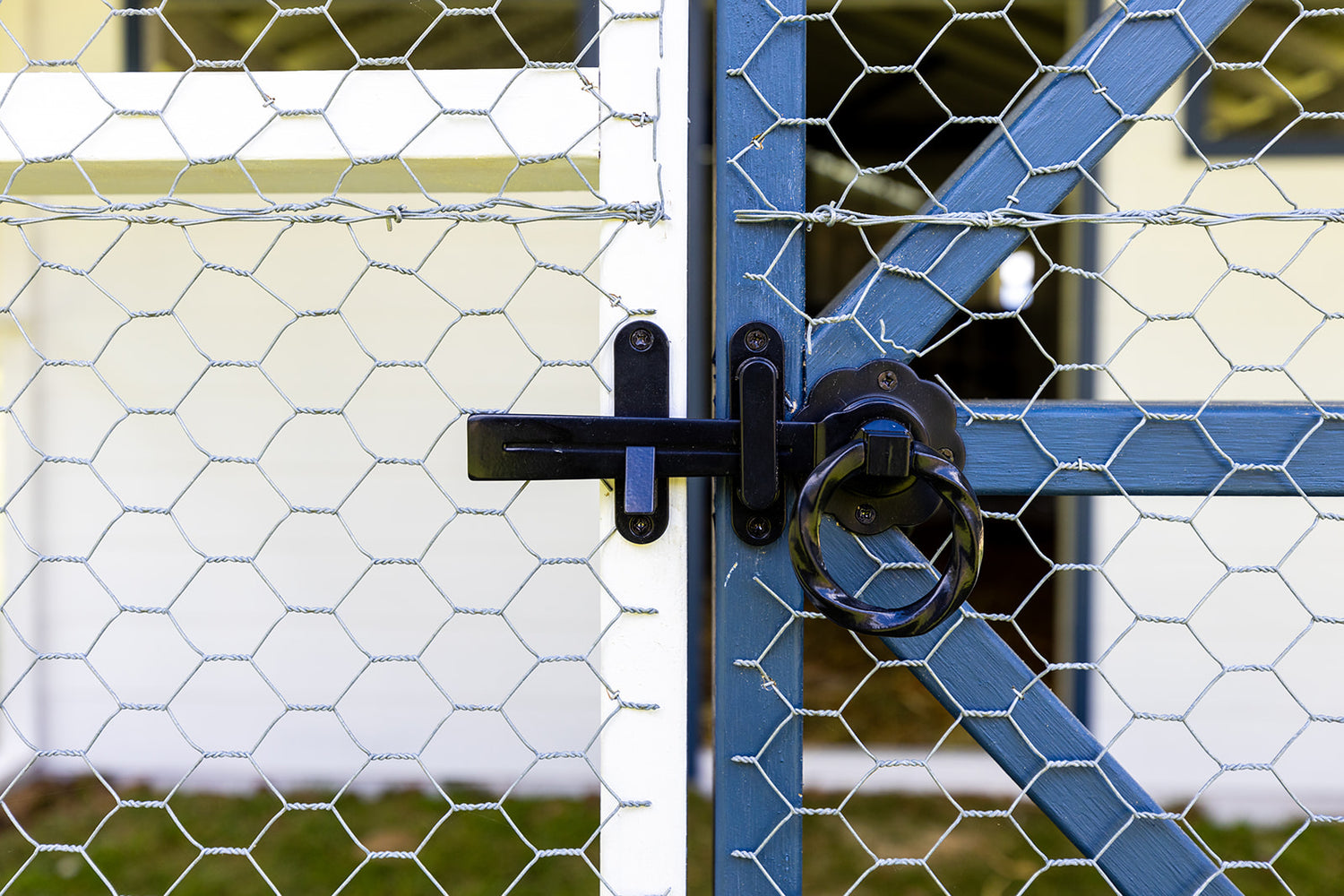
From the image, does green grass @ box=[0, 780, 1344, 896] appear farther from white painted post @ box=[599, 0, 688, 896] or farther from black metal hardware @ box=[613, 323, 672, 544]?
black metal hardware @ box=[613, 323, 672, 544]

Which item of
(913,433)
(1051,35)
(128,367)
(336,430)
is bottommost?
(336,430)

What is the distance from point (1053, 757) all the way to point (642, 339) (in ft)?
1.60

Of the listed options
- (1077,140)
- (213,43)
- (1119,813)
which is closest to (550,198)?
(213,43)

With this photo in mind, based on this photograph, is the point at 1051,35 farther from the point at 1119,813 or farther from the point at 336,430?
the point at 1119,813

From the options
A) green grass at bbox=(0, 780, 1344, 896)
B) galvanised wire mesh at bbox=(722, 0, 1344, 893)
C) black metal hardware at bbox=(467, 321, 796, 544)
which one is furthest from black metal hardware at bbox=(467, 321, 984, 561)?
galvanised wire mesh at bbox=(722, 0, 1344, 893)

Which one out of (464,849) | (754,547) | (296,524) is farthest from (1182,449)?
(296,524)

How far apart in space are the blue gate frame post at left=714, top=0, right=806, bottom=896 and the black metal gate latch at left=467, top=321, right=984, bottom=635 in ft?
0.08

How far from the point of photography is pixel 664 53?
73cm

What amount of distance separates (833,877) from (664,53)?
83.2 inches

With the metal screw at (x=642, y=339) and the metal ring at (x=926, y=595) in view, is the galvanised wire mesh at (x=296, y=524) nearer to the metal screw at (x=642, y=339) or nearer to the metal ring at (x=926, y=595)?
the metal screw at (x=642, y=339)

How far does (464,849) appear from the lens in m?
2.39

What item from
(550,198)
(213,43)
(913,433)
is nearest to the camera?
(913,433)

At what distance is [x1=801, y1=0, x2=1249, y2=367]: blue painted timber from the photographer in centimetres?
75

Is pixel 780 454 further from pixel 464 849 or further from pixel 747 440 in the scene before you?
pixel 464 849
